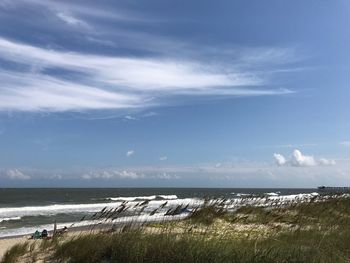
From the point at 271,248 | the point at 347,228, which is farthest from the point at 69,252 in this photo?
the point at 347,228

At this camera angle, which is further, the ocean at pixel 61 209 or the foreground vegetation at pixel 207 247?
the ocean at pixel 61 209

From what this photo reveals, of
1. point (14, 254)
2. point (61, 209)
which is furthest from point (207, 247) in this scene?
point (61, 209)

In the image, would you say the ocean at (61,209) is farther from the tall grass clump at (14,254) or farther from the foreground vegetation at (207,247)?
the tall grass clump at (14,254)

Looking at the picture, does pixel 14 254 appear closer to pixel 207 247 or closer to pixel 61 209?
pixel 207 247

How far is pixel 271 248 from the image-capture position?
8.16 meters

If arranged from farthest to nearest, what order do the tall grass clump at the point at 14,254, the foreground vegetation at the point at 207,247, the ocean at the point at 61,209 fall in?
the ocean at the point at 61,209 < the tall grass clump at the point at 14,254 < the foreground vegetation at the point at 207,247

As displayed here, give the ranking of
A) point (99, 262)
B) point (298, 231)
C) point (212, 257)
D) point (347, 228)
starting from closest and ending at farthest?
point (212, 257) → point (99, 262) → point (298, 231) → point (347, 228)

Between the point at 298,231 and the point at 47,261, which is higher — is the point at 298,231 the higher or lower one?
the higher one

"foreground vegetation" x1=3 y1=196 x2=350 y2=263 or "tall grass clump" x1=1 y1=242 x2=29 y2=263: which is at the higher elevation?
"foreground vegetation" x1=3 y1=196 x2=350 y2=263

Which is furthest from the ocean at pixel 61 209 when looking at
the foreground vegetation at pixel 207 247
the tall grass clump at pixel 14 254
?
the tall grass clump at pixel 14 254

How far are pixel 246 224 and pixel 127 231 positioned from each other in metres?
5.35

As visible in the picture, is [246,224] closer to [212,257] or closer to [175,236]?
[175,236]

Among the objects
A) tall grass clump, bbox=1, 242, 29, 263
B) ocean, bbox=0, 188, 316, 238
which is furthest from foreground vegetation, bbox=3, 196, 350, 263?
ocean, bbox=0, 188, 316, 238

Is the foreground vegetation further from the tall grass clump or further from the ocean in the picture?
the ocean
